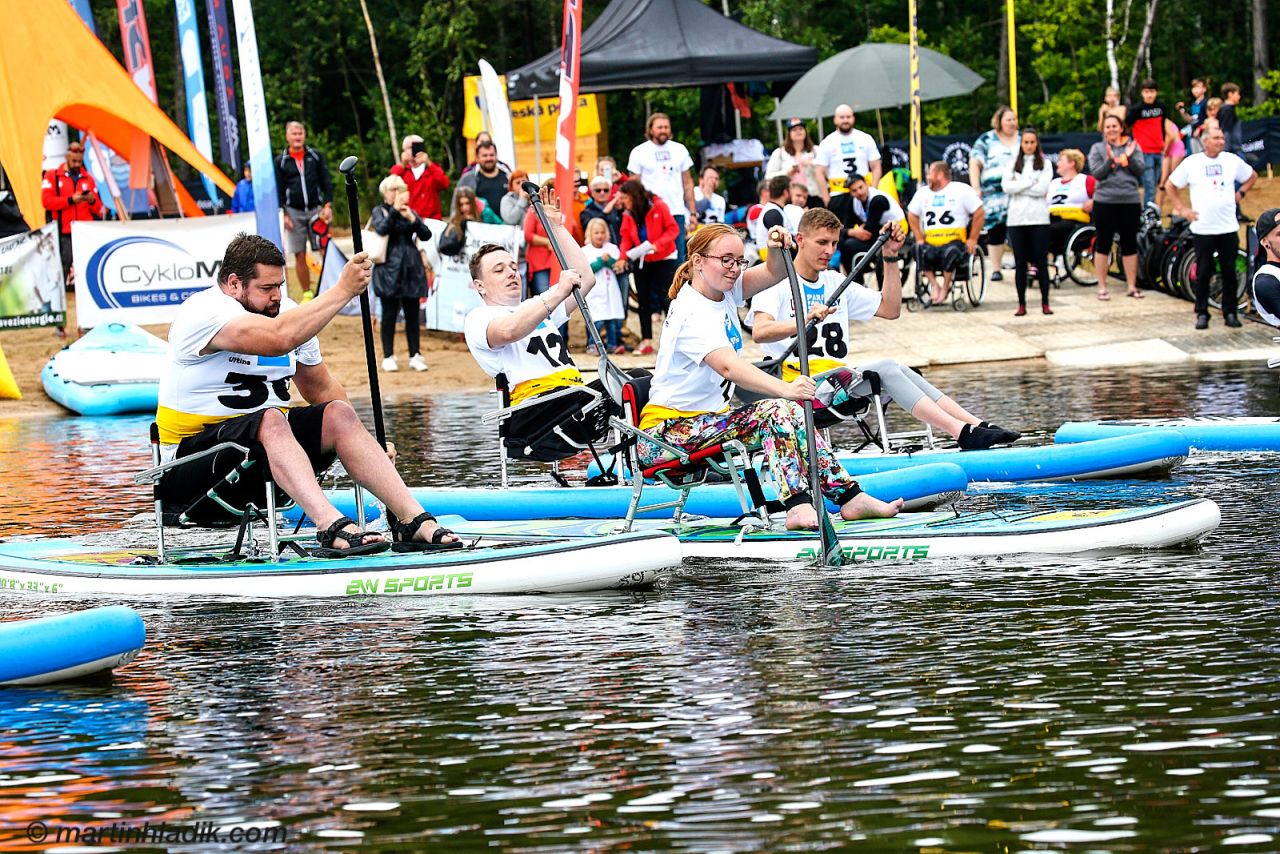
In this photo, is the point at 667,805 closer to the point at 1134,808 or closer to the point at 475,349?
the point at 1134,808

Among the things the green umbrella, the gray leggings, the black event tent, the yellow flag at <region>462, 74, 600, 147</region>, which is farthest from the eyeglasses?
the yellow flag at <region>462, 74, 600, 147</region>

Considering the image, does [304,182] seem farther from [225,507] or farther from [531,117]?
[225,507]

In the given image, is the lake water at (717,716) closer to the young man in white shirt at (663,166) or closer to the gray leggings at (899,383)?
the gray leggings at (899,383)

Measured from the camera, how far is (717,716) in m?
5.93

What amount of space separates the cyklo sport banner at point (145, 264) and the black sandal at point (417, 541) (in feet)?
38.9

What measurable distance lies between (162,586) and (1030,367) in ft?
37.7

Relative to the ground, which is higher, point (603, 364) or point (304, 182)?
point (304, 182)

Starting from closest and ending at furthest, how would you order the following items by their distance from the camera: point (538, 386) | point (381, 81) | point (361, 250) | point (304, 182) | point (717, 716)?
point (717, 716), point (361, 250), point (538, 386), point (304, 182), point (381, 81)

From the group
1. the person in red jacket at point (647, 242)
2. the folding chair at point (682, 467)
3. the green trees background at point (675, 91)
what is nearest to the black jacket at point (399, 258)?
the person in red jacket at point (647, 242)

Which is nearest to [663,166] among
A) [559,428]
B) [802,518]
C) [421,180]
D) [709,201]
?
[709,201]

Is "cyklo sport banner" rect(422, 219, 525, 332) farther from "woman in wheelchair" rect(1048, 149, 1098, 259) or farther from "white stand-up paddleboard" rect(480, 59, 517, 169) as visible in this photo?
"woman in wheelchair" rect(1048, 149, 1098, 259)

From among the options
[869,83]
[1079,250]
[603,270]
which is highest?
[869,83]

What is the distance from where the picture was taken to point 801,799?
5.04 meters

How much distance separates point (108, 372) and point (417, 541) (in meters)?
11.0
